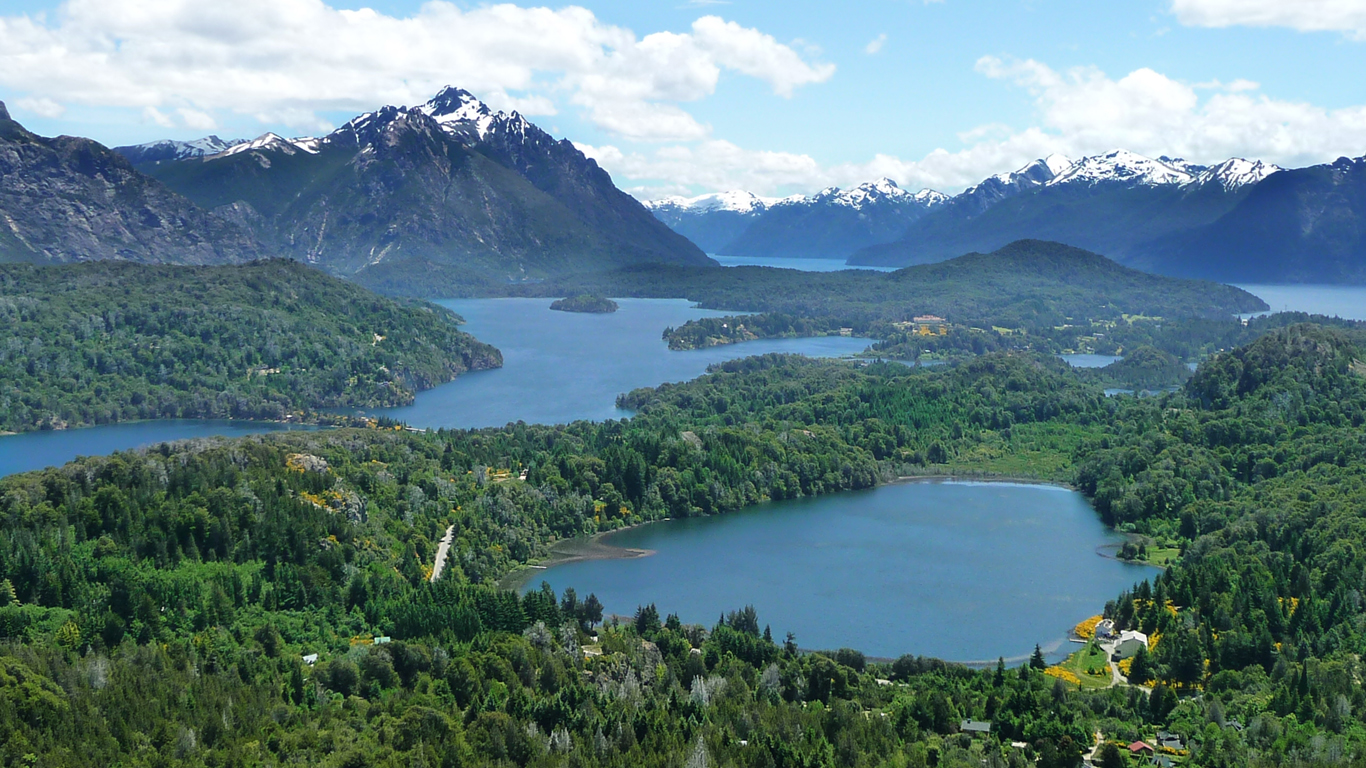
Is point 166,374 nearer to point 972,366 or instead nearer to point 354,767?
point 972,366

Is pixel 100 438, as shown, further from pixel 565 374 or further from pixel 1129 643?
pixel 1129 643

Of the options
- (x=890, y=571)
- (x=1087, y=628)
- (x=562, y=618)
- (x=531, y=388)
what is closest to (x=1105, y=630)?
(x=1087, y=628)

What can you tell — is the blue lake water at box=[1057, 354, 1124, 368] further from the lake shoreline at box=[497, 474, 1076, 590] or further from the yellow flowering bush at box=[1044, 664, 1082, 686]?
the yellow flowering bush at box=[1044, 664, 1082, 686]

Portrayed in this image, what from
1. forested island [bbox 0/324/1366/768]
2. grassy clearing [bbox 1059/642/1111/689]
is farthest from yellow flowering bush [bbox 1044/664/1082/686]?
forested island [bbox 0/324/1366/768]

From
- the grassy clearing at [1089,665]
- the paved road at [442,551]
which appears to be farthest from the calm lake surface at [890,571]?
the paved road at [442,551]

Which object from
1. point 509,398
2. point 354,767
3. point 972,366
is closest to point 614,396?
point 509,398

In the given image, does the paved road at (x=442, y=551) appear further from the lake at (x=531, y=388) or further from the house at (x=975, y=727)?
the lake at (x=531, y=388)

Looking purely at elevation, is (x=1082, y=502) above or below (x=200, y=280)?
below
